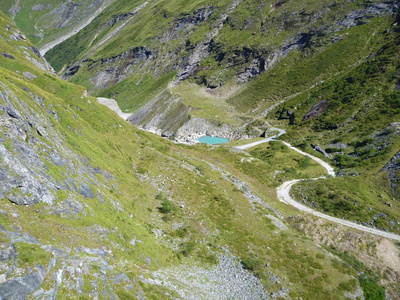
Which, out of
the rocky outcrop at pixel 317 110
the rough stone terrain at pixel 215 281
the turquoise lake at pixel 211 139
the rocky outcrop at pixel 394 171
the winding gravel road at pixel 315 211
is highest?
the rough stone terrain at pixel 215 281

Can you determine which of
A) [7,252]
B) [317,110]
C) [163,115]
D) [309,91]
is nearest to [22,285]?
[7,252]

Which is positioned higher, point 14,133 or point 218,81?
point 14,133

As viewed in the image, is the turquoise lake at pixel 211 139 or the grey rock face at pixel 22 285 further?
the turquoise lake at pixel 211 139

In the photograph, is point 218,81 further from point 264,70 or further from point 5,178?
point 5,178

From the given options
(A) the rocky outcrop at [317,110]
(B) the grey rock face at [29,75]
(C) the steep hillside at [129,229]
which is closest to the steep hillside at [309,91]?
(A) the rocky outcrop at [317,110]

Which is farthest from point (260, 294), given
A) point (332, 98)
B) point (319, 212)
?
point (332, 98)

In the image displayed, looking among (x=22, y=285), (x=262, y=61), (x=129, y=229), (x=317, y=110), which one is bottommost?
(x=317, y=110)

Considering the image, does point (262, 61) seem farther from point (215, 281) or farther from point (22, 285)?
point (22, 285)

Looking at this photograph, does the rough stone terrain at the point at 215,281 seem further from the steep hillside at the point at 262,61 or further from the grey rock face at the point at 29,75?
the steep hillside at the point at 262,61
